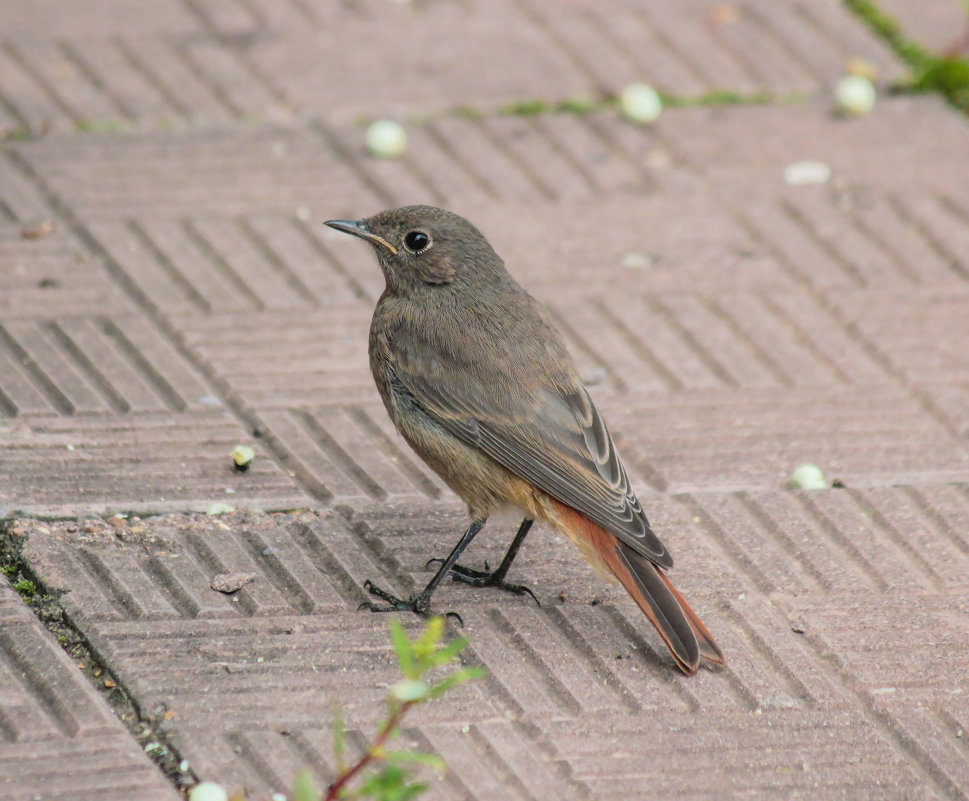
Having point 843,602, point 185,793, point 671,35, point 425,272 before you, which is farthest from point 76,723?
point 671,35

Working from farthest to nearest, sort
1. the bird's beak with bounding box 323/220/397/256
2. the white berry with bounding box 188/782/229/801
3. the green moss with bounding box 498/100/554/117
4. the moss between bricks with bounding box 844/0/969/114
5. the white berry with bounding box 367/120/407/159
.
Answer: the moss between bricks with bounding box 844/0/969/114 < the green moss with bounding box 498/100/554/117 < the white berry with bounding box 367/120/407/159 < the bird's beak with bounding box 323/220/397/256 < the white berry with bounding box 188/782/229/801

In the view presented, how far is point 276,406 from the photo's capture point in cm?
552

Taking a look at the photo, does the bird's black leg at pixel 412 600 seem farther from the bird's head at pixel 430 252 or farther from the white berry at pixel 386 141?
the white berry at pixel 386 141

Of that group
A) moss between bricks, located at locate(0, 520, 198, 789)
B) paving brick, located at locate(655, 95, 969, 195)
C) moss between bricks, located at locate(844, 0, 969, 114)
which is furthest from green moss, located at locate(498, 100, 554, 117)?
moss between bricks, located at locate(0, 520, 198, 789)

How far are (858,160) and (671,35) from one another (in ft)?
4.54

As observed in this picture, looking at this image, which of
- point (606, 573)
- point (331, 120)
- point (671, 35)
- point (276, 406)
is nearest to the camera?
point (606, 573)

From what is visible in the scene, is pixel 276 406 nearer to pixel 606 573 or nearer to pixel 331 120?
pixel 606 573

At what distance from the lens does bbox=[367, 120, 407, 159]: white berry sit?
272 inches

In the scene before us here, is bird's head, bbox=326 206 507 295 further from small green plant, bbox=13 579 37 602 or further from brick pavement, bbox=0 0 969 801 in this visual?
small green plant, bbox=13 579 37 602

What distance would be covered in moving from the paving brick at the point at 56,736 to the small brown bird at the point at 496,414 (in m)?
0.98

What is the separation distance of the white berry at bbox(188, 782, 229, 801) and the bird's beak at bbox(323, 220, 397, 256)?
217 cm

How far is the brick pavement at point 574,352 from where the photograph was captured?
13.6 ft

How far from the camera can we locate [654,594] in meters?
4.45

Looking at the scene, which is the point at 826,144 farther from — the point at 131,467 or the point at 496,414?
the point at 131,467
